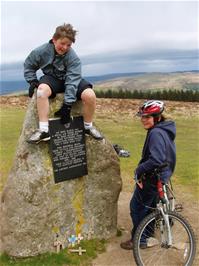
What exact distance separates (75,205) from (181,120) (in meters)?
17.2

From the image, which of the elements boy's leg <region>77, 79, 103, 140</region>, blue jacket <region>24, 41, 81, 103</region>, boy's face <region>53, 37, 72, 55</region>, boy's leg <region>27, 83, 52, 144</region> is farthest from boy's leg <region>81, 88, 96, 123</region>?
boy's face <region>53, 37, 72, 55</region>

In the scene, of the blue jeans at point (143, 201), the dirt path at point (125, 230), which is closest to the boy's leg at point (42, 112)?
the blue jeans at point (143, 201)

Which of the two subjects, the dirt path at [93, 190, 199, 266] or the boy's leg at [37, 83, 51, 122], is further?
the dirt path at [93, 190, 199, 266]

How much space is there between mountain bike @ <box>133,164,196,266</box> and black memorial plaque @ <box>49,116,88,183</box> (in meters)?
1.59

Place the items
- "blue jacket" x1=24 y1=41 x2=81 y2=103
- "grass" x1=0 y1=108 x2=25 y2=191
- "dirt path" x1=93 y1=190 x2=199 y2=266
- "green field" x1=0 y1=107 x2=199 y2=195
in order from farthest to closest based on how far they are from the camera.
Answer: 1. "grass" x1=0 y1=108 x2=25 y2=191
2. "green field" x1=0 y1=107 x2=199 y2=195
3. "dirt path" x1=93 y1=190 x2=199 y2=266
4. "blue jacket" x1=24 y1=41 x2=81 y2=103

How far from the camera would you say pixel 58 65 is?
7.94 meters

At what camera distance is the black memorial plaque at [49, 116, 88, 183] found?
26.1ft

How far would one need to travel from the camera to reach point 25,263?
7793mm

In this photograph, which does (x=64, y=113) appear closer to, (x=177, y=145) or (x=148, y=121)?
(x=148, y=121)

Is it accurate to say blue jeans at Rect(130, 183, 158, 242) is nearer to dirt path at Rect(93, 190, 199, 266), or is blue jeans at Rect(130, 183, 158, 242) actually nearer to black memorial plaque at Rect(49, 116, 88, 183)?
dirt path at Rect(93, 190, 199, 266)

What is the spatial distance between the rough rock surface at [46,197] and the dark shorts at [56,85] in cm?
17

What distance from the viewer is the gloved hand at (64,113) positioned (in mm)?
7836

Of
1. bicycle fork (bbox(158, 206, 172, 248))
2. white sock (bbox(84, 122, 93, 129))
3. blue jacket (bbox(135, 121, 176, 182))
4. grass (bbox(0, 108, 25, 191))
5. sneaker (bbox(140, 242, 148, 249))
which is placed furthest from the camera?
grass (bbox(0, 108, 25, 191))

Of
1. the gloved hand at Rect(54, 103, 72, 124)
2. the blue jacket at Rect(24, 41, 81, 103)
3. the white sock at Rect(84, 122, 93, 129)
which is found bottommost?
the white sock at Rect(84, 122, 93, 129)
